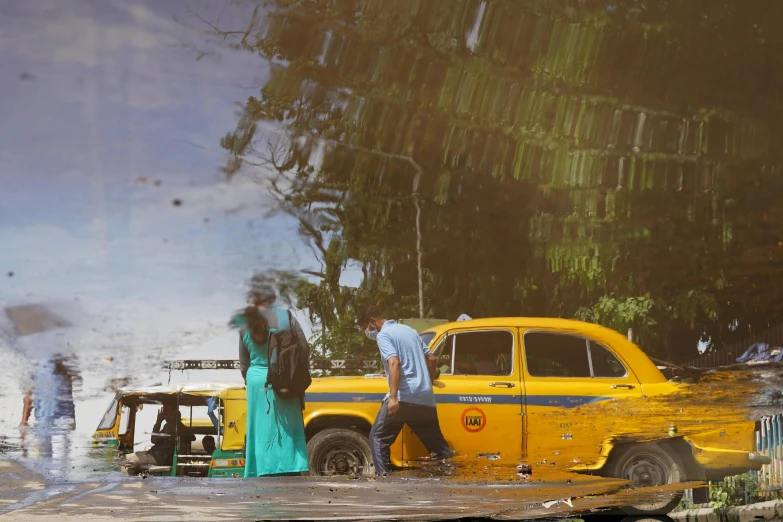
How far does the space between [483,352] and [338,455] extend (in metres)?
0.94

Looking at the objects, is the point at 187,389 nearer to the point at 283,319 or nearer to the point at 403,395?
the point at 283,319

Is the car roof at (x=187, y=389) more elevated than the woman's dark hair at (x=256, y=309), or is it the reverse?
the woman's dark hair at (x=256, y=309)

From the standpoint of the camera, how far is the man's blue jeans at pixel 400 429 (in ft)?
16.1

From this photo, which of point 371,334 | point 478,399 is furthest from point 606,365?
point 371,334

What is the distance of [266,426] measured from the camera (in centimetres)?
477

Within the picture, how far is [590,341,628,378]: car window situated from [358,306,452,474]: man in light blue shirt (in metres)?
0.88

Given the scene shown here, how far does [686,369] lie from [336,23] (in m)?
2.63

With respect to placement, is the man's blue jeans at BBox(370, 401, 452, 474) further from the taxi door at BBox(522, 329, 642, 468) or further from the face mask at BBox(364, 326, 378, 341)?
the taxi door at BBox(522, 329, 642, 468)

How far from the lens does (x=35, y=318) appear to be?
15.0ft

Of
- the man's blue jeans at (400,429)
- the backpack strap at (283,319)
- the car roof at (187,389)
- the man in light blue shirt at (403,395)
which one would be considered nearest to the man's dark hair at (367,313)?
the man in light blue shirt at (403,395)

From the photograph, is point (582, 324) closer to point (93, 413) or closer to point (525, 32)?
point (525, 32)

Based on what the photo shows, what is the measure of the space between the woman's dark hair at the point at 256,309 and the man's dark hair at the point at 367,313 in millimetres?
452

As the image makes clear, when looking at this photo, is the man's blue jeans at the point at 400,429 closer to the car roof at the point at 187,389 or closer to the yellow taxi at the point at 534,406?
the yellow taxi at the point at 534,406

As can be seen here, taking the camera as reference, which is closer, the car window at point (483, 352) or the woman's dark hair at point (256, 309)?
the woman's dark hair at point (256, 309)
